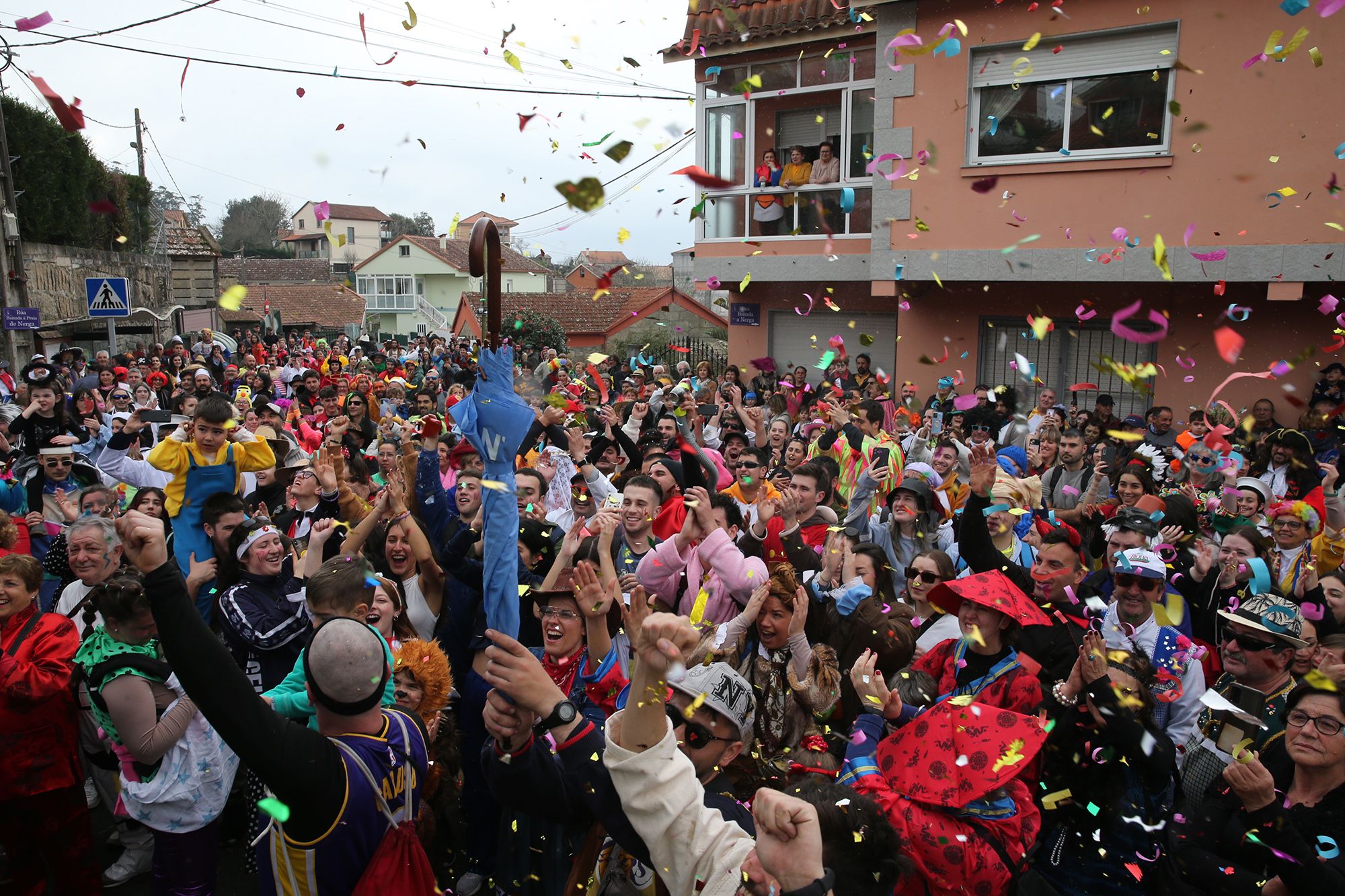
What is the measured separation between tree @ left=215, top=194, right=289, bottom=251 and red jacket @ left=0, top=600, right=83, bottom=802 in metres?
48.6

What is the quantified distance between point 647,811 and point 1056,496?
259 inches

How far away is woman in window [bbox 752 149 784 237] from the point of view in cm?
1584

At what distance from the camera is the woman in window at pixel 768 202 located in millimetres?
15836

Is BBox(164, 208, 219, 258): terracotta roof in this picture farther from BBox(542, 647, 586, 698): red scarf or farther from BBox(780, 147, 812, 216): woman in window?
BBox(542, 647, 586, 698): red scarf

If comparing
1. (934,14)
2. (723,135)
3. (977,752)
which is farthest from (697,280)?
(977,752)

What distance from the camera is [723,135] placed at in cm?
1680

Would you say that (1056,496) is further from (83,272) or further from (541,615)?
(83,272)


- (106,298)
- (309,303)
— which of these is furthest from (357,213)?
(106,298)

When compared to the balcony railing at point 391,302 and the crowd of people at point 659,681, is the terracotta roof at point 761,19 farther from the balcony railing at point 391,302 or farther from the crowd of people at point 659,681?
the balcony railing at point 391,302

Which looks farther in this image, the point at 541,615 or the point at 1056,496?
the point at 1056,496

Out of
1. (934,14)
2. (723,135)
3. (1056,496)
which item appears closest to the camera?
(1056,496)

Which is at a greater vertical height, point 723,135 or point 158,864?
point 723,135

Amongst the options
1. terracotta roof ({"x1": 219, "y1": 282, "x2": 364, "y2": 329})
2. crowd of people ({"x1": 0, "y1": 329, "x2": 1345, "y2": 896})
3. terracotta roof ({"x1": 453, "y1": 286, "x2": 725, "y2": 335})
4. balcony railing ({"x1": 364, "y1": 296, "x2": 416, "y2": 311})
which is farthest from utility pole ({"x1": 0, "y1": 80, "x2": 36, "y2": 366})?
balcony railing ({"x1": 364, "y1": 296, "x2": 416, "y2": 311})

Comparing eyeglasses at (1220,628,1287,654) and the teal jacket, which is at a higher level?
eyeglasses at (1220,628,1287,654)
